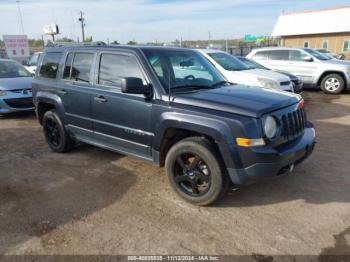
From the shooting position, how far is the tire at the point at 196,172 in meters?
3.62

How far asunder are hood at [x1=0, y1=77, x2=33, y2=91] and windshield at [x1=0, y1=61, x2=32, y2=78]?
1.45 ft

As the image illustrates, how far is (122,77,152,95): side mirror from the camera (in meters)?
3.80

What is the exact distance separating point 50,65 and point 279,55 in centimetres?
1007

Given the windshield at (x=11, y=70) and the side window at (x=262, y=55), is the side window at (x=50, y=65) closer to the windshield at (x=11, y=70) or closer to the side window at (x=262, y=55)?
the windshield at (x=11, y=70)

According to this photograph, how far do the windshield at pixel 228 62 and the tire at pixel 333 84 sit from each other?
461cm

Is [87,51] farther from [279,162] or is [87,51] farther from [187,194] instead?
[279,162]

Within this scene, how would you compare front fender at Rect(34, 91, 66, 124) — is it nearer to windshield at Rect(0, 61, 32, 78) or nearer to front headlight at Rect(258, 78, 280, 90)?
windshield at Rect(0, 61, 32, 78)

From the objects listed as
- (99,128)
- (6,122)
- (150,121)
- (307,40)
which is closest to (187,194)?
(150,121)

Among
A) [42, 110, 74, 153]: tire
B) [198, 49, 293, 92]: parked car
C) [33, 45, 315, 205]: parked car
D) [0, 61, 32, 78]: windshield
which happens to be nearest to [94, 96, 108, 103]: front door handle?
[33, 45, 315, 205]: parked car

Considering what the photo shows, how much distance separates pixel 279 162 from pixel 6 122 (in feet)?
25.2

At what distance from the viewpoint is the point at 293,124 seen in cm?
388

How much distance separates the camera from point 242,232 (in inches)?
131

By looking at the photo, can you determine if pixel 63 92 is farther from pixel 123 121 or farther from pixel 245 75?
pixel 245 75

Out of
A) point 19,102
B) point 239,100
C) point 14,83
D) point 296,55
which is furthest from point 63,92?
point 296,55
